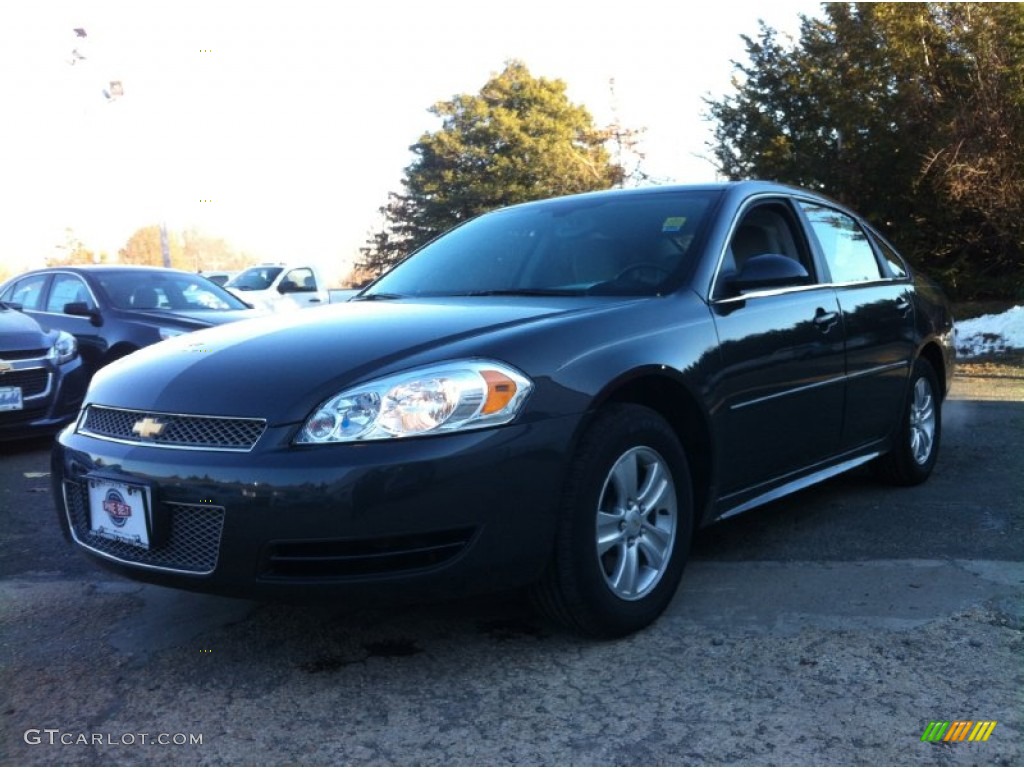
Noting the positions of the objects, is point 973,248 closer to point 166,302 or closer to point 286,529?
point 166,302

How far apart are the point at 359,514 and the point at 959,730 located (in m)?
1.64

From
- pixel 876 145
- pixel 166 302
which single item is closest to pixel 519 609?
pixel 166 302

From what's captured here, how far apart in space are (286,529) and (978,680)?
199 cm

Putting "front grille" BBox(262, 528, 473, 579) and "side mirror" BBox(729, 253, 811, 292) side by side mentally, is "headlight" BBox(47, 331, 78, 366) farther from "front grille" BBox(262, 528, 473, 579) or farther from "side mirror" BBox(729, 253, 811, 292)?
"side mirror" BBox(729, 253, 811, 292)

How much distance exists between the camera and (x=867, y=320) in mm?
4570

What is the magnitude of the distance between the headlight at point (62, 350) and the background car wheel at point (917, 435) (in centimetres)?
584

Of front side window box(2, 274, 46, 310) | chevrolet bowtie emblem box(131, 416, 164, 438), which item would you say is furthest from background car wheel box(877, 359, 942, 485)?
front side window box(2, 274, 46, 310)

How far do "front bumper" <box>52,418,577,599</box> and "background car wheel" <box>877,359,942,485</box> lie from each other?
9.41 feet

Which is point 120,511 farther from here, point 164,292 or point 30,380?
point 164,292

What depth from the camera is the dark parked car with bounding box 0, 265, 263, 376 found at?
8430 millimetres

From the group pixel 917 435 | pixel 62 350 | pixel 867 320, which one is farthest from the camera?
pixel 62 350

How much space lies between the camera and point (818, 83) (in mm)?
17797

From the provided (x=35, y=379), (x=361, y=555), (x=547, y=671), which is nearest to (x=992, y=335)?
(x=35, y=379)

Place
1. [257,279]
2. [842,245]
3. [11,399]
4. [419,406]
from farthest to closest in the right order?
1. [257,279]
2. [11,399]
3. [842,245]
4. [419,406]
